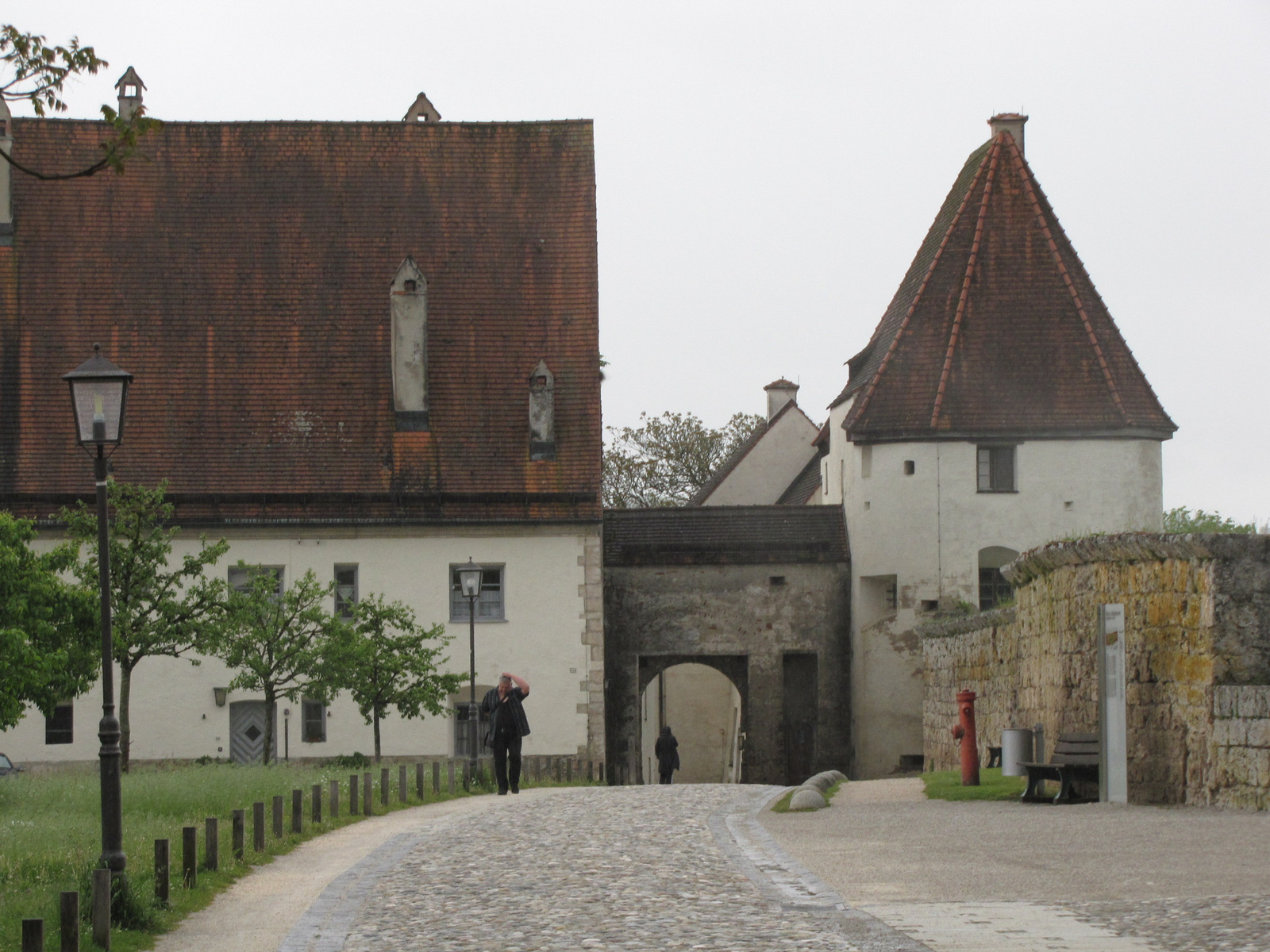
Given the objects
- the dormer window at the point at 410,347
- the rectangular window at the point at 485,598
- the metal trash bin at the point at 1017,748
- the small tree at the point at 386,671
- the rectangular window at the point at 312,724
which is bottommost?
the rectangular window at the point at 312,724

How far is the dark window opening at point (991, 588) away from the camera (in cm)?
3706

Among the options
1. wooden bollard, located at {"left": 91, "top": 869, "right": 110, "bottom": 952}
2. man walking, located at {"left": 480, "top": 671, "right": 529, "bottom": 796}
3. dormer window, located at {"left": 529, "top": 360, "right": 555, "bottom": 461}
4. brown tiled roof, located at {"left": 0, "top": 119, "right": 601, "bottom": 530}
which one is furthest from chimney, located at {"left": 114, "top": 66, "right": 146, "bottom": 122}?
wooden bollard, located at {"left": 91, "top": 869, "right": 110, "bottom": 952}

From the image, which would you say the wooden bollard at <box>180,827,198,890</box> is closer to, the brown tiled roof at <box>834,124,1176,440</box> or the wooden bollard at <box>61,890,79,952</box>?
the wooden bollard at <box>61,890,79,952</box>

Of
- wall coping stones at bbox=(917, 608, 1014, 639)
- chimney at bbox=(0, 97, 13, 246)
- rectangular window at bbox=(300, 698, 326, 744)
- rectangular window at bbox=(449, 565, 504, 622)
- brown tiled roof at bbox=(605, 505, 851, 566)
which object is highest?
chimney at bbox=(0, 97, 13, 246)

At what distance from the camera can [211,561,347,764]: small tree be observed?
28.4m

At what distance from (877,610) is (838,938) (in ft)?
92.0

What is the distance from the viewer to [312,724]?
34.7 m

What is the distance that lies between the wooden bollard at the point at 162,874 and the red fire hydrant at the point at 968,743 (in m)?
10.7

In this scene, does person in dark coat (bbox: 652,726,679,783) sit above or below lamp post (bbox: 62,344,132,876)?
below

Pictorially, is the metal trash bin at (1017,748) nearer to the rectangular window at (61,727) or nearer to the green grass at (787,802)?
the green grass at (787,802)

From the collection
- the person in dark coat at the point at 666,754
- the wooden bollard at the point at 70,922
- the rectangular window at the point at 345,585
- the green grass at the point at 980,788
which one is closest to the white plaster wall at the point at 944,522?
the person in dark coat at the point at 666,754

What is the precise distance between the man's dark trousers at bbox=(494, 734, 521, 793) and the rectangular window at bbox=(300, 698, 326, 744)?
1149 centimetres

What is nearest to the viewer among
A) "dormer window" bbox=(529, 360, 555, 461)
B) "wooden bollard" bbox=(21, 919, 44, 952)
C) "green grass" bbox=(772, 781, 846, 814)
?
"wooden bollard" bbox=(21, 919, 44, 952)

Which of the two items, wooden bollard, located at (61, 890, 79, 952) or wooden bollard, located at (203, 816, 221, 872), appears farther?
wooden bollard, located at (203, 816, 221, 872)
